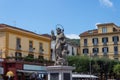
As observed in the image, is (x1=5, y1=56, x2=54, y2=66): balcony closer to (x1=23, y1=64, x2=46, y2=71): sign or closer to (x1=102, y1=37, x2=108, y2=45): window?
(x1=23, y1=64, x2=46, y2=71): sign

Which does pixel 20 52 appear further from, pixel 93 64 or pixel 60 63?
pixel 60 63

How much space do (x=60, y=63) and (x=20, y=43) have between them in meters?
30.8

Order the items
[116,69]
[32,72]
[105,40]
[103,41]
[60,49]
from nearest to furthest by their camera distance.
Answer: [60,49] → [32,72] → [116,69] → [105,40] → [103,41]

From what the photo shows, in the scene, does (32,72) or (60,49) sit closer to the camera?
(60,49)

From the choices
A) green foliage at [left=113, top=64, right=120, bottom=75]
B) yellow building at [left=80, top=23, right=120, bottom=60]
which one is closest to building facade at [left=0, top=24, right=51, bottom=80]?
green foliage at [left=113, top=64, right=120, bottom=75]

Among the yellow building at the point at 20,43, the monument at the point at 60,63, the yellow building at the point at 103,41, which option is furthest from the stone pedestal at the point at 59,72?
the yellow building at the point at 103,41

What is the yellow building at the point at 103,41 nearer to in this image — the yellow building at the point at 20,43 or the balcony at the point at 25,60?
the yellow building at the point at 20,43

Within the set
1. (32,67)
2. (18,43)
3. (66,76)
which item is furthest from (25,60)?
(66,76)

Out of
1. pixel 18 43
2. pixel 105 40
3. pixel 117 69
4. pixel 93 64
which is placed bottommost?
pixel 117 69

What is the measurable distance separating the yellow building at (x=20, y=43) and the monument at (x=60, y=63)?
87.0 feet

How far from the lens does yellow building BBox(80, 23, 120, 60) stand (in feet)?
272

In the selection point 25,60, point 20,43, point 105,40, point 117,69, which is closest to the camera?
point 25,60

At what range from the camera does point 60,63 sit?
23750 mm

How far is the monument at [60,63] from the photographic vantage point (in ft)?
75.9
